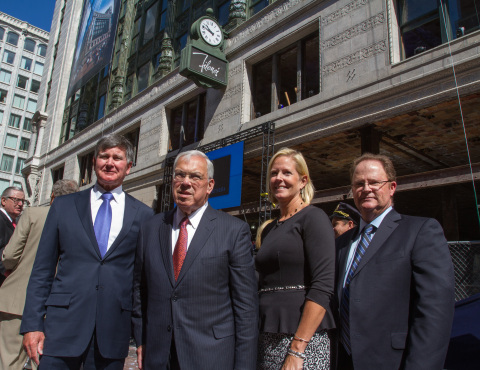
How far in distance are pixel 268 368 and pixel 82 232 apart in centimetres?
171

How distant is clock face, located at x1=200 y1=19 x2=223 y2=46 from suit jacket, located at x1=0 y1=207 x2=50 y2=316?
10.1 metres

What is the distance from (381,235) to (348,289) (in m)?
0.46

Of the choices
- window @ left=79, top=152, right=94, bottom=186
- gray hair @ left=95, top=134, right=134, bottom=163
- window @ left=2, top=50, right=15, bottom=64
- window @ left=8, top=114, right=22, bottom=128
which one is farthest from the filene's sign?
window @ left=2, top=50, right=15, bottom=64

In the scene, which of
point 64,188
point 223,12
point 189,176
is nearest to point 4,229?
point 64,188

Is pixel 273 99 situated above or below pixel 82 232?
above

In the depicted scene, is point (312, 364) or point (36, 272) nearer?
point (312, 364)

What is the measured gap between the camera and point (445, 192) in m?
12.4

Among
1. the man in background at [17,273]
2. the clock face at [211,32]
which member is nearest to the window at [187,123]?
the clock face at [211,32]

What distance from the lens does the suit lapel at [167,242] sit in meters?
2.60

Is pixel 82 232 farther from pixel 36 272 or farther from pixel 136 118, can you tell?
pixel 136 118

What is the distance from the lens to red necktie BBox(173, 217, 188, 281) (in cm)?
263

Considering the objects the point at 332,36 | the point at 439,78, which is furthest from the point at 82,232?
the point at 332,36

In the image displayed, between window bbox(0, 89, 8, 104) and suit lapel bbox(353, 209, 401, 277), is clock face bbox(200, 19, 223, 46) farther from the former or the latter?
window bbox(0, 89, 8, 104)

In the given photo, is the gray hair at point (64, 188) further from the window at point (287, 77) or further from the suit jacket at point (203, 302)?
the window at point (287, 77)
